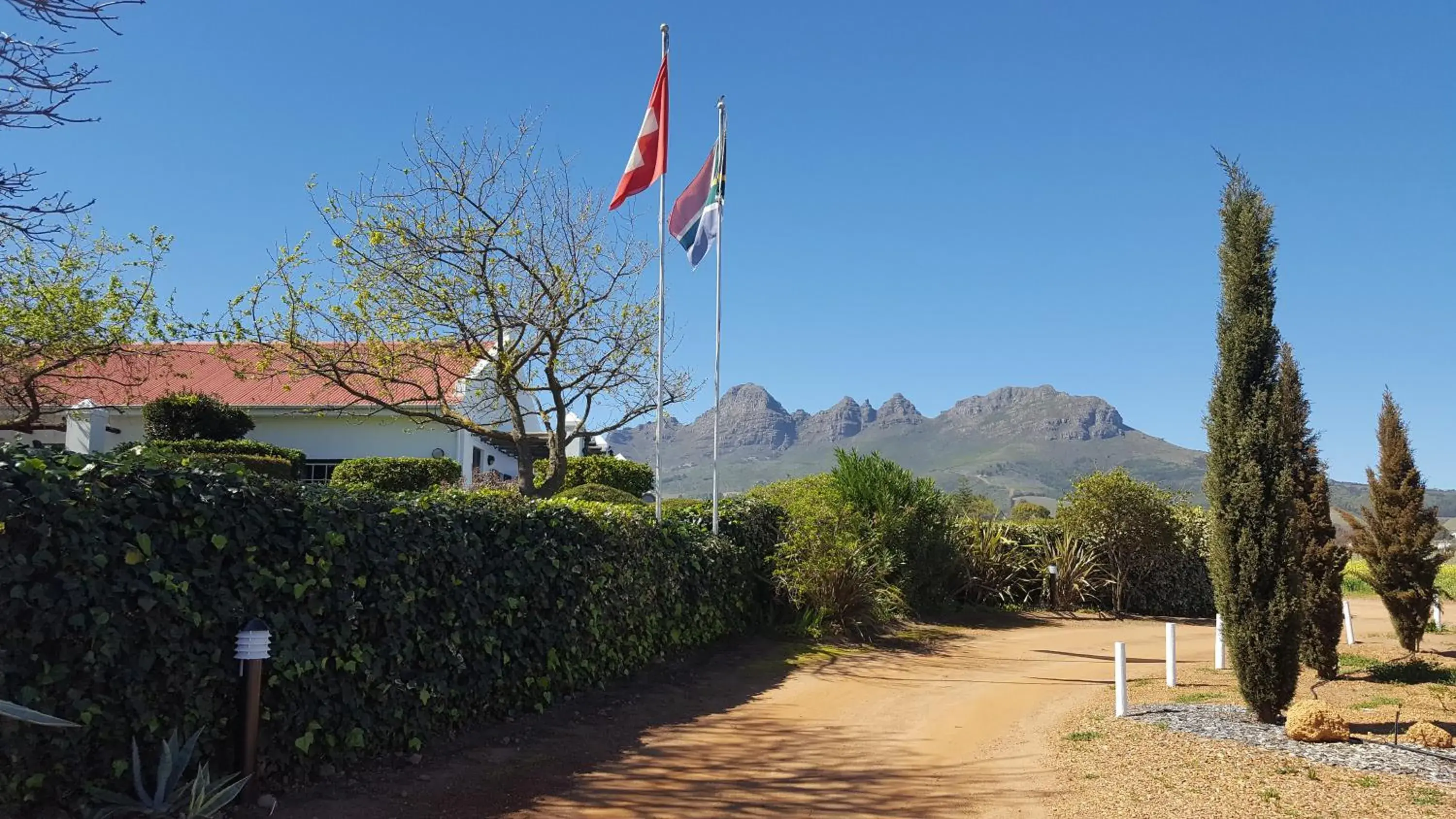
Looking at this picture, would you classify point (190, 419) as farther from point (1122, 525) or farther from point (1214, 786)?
point (1214, 786)

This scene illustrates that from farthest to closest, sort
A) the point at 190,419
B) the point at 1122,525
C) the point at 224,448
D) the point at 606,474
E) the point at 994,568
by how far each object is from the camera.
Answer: the point at 606,474
the point at 190,419
the point at 224,448
the point at 1122,525
the point at 994,568

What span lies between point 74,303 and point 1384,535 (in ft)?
74.9

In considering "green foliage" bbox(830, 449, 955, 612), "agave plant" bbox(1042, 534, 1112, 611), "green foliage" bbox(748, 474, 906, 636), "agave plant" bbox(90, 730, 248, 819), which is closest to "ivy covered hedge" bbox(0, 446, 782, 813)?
"agave plant" bbox(90, 730, 248, 819)

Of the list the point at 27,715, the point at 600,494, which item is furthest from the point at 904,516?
the point at 27,715

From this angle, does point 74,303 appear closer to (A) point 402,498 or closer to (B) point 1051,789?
(A) point 402,498

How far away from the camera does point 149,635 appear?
4785mm

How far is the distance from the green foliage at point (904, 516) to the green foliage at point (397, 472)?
37.9 feet

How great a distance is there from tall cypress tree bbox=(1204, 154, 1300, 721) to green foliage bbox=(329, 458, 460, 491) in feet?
62.4

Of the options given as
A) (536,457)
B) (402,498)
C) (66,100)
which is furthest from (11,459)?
(536,457)

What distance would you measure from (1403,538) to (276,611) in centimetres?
1469

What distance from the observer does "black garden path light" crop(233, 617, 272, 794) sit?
16.8 ft

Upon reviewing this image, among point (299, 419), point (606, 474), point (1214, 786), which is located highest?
point (299, 419)

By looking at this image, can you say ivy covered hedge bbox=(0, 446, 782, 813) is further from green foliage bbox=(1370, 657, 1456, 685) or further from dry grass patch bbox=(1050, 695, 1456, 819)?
green foliage bbox=(1370, 657, 1456, 685)

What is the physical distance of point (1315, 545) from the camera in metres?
11.7
